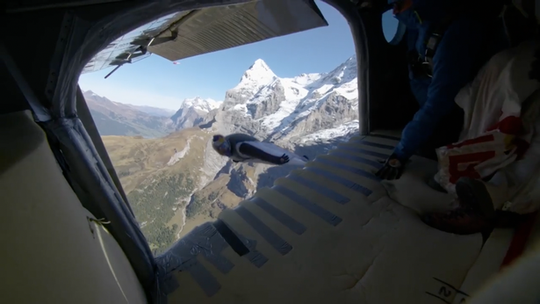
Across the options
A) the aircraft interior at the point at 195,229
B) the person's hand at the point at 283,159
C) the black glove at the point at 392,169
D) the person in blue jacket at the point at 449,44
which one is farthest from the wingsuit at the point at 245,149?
the person in blue jacket at the point at 449,44

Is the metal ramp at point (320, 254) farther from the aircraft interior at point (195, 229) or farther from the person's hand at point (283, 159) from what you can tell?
the person's hand at point (283, 159)

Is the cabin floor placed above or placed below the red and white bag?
below

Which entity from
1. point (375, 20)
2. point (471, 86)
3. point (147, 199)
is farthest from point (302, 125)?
point (471, 86)

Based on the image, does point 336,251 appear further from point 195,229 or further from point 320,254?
point 195,229

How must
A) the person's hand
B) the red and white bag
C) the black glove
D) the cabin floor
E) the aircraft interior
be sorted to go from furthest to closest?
the person's hand, the black glove, the red and white bag, the cabin floor, the aircraft interior

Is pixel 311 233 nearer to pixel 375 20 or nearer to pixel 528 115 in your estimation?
pixel 528 115

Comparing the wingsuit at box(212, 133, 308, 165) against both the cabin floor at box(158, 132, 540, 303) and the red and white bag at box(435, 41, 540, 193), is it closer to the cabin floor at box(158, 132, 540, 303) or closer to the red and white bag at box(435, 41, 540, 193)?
the cabin floor at box(158, 132, 540, 303)

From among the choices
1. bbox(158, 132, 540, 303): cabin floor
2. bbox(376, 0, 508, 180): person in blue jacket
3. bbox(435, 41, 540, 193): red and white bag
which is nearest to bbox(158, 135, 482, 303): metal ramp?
bbox(158, 132, 540, 303): cabin floor
